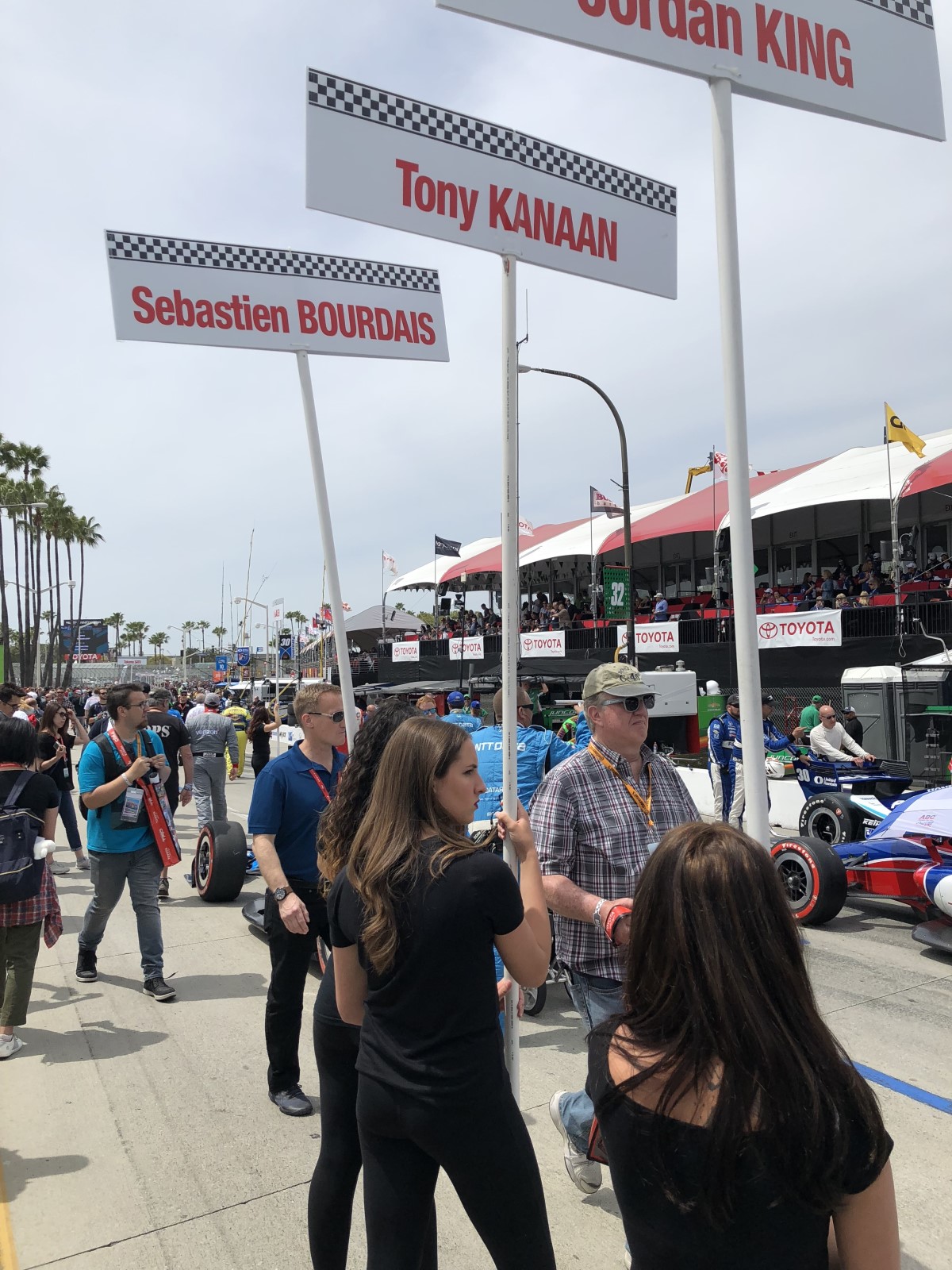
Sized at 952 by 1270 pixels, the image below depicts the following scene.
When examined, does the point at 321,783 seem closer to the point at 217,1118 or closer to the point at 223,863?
the point at 217,1118

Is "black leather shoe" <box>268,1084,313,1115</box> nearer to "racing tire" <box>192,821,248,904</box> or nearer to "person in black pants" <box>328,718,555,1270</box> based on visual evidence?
"person in black pants" <box>328,718,555,1270</box>

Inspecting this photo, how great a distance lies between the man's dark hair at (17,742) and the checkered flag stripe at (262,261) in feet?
8.30

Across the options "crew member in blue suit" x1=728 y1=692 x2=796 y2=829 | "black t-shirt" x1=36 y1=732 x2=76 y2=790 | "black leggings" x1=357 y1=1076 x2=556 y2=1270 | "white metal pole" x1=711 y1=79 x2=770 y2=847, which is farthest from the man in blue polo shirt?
"crew member in blue suit" x1=728 y1=692 x2=796 y2=829

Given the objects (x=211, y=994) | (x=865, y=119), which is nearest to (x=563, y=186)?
(x=865, y=119)

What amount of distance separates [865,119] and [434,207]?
1540mm

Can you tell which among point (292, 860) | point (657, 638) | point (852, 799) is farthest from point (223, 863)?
point (657, 638)

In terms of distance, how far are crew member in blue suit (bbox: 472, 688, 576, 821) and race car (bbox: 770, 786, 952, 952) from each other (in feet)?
6.21

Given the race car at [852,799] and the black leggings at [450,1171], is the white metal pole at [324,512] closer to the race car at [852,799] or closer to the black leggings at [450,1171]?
the black leggings at [450,1171]

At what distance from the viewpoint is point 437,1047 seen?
199cm

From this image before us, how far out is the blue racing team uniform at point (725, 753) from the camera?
10492 mm

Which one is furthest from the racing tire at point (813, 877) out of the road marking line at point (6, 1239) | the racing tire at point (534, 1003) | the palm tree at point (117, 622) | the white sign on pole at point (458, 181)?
the palm tree at point (117, 622)

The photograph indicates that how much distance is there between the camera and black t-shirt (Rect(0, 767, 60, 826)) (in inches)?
181

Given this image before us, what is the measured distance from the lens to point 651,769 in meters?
3.13

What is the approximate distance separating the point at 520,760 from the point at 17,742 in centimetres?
283
